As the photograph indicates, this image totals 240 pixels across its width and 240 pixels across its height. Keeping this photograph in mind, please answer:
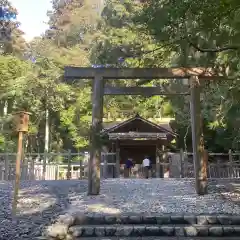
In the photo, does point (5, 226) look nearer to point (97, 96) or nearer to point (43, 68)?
point (97, 96)

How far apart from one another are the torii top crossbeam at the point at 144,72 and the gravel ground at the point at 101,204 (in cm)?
324

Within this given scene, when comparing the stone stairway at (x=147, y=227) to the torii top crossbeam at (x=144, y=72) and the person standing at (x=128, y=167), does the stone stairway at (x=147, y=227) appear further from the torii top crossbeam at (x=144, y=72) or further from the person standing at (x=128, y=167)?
the person standing at (x=128, y=167)

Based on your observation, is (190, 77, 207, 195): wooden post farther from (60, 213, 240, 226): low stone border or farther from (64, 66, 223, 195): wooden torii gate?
(60, 213, 240, 226): low stone border

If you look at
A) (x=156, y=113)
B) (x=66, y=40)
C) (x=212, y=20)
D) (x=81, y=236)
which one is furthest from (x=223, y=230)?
(x=66, y=40)

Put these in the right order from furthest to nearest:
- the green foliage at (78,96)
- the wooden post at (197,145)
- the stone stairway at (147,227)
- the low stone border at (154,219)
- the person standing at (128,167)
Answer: the person standing at (128,167)
the green foliage at (78,96)
the wooden post at (197,145)
the low stone border at (154,219)
the stone stairway at (147,227)

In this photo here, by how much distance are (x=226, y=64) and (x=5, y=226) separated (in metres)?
6.42

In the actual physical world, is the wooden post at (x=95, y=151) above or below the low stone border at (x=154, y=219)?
above

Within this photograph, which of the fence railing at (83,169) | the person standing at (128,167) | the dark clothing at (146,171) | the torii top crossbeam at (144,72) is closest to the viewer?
the torii top crossbeam at (144,72)

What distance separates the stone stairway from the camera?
16.9 feet

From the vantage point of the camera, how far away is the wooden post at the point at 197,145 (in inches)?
349

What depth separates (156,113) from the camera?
25.2 metres

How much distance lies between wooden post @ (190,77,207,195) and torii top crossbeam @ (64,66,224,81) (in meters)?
0.25

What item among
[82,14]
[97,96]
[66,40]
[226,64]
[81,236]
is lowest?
[81,236]

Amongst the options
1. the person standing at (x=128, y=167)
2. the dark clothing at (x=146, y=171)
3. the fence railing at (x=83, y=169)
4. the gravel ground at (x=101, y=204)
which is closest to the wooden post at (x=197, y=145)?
the gravel ground at (x=101, y=204)
